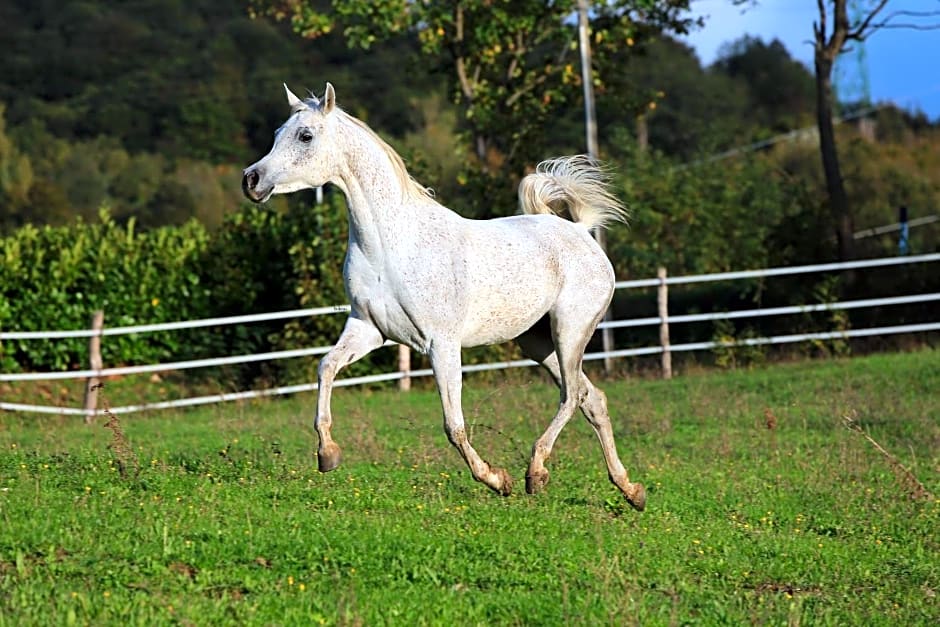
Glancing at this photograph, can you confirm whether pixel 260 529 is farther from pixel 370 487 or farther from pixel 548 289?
pixel 548 289

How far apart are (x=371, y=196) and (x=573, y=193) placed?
6.66 feet

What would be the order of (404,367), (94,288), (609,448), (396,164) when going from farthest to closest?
(94,288)
(404,367)
(609,448)
(396,164)

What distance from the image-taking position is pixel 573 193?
Answer: 977cm

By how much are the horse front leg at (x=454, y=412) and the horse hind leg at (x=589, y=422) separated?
0.42m

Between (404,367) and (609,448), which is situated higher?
(404,367)

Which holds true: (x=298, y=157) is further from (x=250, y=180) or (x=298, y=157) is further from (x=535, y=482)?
(x=535, y=482)

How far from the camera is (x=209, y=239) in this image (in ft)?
69.3

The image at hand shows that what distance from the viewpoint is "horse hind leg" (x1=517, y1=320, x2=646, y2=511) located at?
27.9 ft

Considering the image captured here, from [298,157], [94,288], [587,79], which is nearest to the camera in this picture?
[298,157]

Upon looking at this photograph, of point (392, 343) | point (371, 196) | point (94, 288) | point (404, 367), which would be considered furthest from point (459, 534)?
point (94, 288)

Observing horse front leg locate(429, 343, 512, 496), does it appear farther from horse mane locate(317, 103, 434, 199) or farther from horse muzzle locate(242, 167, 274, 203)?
horse muzzle locate(242, 167, 274, 203)

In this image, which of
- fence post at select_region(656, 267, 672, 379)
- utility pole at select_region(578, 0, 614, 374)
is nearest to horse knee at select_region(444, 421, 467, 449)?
fence post at select_region(656, 267, 672, 379)

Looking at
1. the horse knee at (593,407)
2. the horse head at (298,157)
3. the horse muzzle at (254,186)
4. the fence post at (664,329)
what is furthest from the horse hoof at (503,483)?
the fence post at (664,329)

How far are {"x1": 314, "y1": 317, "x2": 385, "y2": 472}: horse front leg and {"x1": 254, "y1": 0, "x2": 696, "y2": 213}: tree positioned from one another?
1484cm
